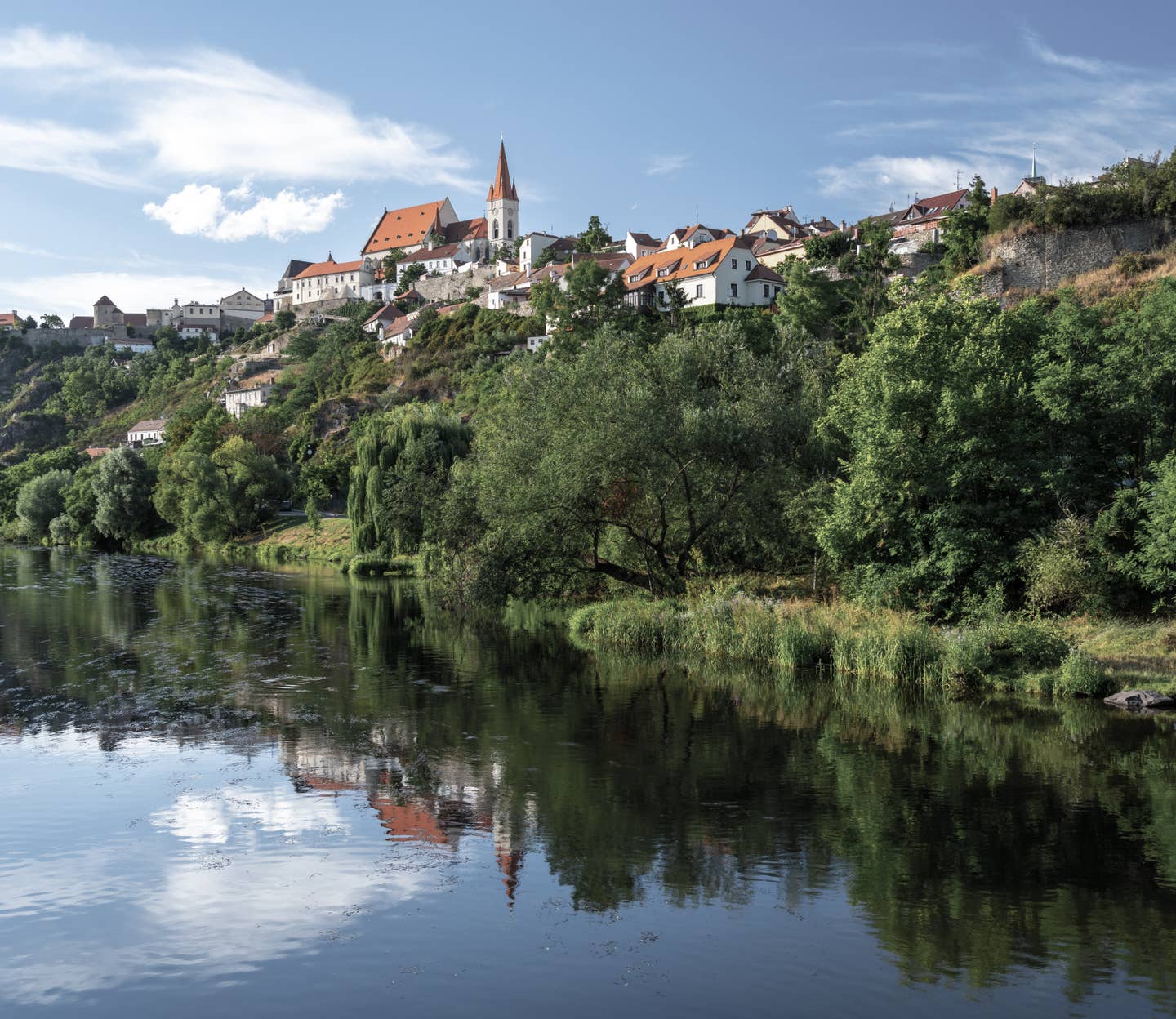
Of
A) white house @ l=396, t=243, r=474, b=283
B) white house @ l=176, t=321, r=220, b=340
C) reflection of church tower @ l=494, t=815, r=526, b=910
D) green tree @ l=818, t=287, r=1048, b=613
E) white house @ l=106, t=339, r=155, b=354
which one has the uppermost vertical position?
white house @ l=396, t=243, r=474, b=283

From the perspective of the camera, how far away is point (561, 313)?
279 feet

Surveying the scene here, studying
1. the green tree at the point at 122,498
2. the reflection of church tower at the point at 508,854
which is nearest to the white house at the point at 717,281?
the green tree at the point at 122,498

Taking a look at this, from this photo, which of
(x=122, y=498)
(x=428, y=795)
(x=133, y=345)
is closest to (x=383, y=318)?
(x=122, y=498)

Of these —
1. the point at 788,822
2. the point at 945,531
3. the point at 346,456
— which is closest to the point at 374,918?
the point at 788,822

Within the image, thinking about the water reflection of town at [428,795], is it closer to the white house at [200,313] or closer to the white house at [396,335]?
the white house at [396,335]

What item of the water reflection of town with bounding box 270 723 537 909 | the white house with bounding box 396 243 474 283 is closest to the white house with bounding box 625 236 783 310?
the white house with bounding box 396 243 474 283

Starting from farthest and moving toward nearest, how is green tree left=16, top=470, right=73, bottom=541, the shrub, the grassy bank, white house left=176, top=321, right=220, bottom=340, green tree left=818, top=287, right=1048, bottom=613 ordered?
white house left=176, top=321, right=220, bottom=340 < green tree left=16, top=470, right=73, bottom=541 < green tree left=818, top=287, right=1048, bottom=613 < the grassy bank < the shrub

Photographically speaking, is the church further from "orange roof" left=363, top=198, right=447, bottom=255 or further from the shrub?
the shrub

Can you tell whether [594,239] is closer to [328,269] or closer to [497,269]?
[497,269]

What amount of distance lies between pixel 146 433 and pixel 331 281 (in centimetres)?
4406

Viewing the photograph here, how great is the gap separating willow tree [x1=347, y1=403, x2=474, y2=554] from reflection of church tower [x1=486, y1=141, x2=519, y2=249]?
9956 centimetres

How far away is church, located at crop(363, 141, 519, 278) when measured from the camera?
5782 inches

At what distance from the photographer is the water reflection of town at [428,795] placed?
1370 cm

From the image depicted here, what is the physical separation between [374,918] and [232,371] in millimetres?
142873
